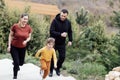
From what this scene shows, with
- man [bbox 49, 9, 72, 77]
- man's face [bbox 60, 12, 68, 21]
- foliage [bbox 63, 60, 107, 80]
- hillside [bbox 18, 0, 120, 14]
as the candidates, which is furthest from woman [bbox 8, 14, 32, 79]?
hillside [bbox 18, 0, 120, 14]

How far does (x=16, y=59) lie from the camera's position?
359 inches

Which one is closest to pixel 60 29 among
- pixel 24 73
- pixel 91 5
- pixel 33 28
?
pixel 24 73

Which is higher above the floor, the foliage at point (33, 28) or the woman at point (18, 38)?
the woman at point (18, 38)

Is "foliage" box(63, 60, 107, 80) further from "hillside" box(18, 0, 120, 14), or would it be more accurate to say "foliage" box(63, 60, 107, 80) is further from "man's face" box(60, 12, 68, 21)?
"hillside" box(18, 0, 120, 14)

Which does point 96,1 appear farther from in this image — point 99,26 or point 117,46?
point 117,46

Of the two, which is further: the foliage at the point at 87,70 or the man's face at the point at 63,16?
the foliage at the point at 87,70

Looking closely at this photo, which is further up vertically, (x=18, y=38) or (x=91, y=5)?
(x=18, y=38)

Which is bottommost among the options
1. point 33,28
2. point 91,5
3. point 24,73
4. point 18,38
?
point 91,5

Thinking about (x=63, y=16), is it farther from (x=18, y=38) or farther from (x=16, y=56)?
(x=16, y=56)

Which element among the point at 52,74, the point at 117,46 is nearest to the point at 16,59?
the point at 52,74

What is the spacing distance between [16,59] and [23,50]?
14.0 inches

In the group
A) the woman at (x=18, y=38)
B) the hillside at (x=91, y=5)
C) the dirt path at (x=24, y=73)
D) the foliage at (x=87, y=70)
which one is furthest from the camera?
the hillside at (x=91, y=5)

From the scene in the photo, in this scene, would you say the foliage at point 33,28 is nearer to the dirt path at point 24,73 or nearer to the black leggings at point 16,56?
the dirt path at point 24,73

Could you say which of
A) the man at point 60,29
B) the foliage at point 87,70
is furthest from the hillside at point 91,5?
the man at point 60,29
